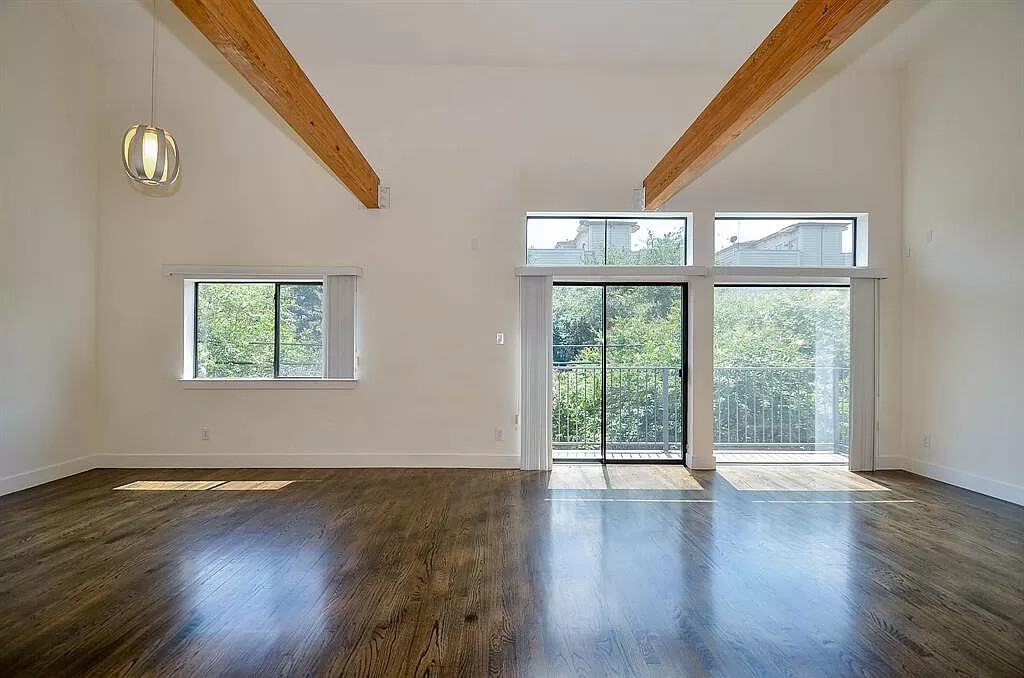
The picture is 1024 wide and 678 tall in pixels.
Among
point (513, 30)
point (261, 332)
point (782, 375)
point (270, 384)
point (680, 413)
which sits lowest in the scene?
point (680, 413)

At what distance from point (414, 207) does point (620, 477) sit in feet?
11.7

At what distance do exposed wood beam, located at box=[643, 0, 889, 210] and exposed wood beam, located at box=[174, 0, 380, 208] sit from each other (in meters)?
2.75

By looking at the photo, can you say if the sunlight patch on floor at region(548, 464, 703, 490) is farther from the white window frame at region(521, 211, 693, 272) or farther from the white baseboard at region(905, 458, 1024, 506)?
the white baseboard at region(905, 458, 1024, 506)

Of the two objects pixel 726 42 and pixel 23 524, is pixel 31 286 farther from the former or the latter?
pixel 726 42

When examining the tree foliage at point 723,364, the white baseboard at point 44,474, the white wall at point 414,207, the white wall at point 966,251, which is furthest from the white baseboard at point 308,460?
the white wall at point 966,251

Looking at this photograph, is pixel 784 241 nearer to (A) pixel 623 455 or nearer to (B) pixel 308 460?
(A) pixel 623 455

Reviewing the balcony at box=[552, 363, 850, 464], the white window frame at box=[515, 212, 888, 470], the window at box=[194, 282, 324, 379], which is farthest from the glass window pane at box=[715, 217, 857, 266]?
the window at box=[194, 282, 324, 379]

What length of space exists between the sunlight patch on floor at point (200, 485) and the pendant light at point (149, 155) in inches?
106

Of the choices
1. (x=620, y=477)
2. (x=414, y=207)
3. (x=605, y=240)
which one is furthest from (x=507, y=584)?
(x=414, y=207)

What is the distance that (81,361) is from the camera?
5.74 meters

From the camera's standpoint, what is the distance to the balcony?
6.25 m

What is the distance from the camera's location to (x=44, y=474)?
207 inches

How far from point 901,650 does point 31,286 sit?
6.91 metres

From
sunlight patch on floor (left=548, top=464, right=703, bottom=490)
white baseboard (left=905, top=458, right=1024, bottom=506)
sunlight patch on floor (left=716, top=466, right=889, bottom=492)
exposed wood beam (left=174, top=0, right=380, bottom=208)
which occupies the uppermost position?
exposed wood beam (left=174, top=0, right=380, bottom=208)
